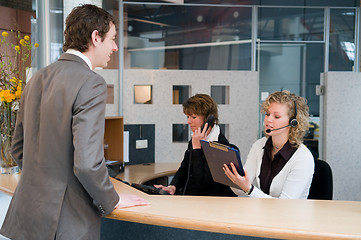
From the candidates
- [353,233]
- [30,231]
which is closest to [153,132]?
[30,231]

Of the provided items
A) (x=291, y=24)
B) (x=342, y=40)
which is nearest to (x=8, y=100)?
(x=291, y=24)

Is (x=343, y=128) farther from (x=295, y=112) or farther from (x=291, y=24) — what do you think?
(x=295, y=112)

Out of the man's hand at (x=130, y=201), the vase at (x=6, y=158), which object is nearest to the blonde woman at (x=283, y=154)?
the man's hand at (x=130, y=201)

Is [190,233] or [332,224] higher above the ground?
[332,224]

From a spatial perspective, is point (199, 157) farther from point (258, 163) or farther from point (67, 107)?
point (67, 107)

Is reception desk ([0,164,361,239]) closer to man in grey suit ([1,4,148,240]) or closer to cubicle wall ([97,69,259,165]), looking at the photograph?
man in grey suit ([1,4,148,240])

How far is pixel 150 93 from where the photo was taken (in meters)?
4.22

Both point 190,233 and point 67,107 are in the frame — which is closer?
point 67,107

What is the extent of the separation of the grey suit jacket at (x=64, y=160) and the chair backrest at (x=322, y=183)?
1.32 m

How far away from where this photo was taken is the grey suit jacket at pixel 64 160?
4.30 ft

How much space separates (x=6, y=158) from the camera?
233cm

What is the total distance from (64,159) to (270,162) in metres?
1.28

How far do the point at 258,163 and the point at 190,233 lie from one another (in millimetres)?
745

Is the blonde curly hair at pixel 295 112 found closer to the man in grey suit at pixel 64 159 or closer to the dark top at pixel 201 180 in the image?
the dark top at pixel 201 180
